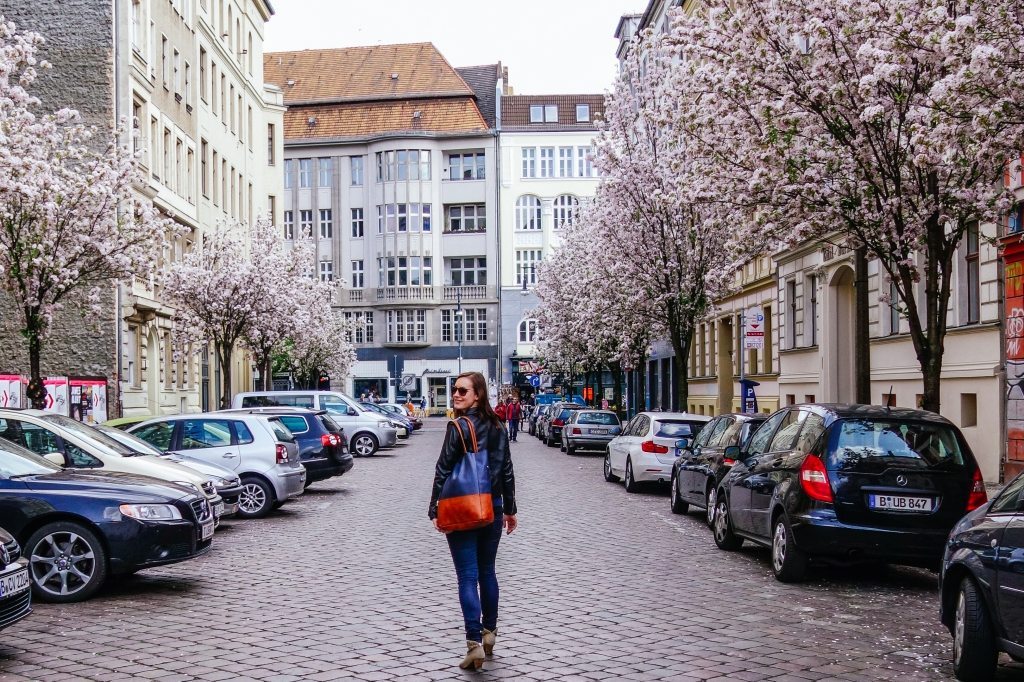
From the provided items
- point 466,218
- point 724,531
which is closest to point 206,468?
point 724,531

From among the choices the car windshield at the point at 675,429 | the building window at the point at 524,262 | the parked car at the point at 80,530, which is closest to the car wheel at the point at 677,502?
the car windshield at the point at 675,429

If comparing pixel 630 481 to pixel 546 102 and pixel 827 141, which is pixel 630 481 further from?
pixel 546 102

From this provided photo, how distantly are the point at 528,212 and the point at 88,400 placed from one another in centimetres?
5870

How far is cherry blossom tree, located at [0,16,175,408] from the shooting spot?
74.3 ft

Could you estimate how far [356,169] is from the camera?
89438mm

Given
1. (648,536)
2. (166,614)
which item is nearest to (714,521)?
(648,536)

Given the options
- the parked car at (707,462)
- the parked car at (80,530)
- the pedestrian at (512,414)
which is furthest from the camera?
the pedestrian at (512,414)

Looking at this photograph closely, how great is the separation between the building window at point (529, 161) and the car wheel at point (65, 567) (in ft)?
259

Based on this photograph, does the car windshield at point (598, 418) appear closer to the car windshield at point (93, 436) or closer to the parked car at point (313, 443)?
the parked car at point (313, 443)

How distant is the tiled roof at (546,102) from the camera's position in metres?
88.5

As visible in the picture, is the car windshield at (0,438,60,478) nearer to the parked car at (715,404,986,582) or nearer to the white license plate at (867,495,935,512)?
the parked car at (715,404,986,582)

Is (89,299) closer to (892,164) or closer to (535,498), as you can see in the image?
(535,498)

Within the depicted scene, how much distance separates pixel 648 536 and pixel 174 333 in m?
31.2

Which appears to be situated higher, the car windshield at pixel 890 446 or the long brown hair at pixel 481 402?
the long brown hair at pixel 481 402
